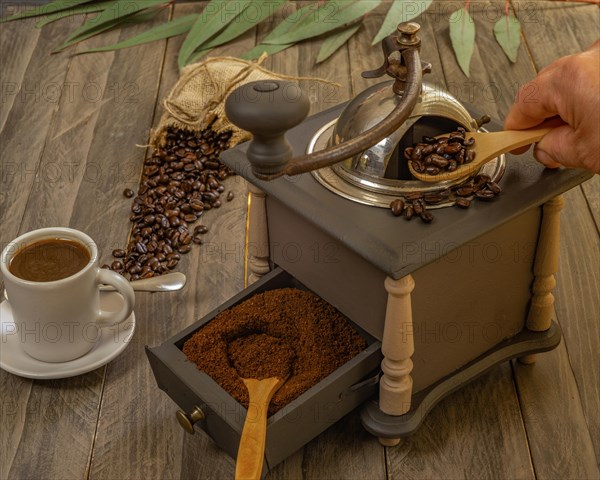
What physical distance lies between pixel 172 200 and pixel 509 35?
3.48 feet

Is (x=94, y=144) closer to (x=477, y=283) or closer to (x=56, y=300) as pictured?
(x=56, y=300)

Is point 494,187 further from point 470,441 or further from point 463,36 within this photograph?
point 463,36

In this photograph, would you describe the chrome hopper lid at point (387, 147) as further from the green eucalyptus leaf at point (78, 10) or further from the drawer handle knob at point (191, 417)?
the green eucalyptus leaf at point (78, 10)

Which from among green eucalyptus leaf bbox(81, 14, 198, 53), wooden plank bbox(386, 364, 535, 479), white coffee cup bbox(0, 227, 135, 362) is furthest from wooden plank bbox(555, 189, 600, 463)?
green eucalyptus leaf bbox(81, 14, 198, 53)

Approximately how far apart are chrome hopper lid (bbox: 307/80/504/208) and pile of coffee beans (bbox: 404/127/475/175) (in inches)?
0.8

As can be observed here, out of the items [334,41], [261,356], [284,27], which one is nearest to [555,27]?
[334,41]

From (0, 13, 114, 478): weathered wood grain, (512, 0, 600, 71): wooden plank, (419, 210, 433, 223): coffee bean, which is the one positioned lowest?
(0, 13, 114, 478): weathered wood grain

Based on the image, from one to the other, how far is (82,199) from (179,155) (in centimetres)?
23

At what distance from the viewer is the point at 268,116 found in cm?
98

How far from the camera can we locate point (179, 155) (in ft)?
6.50

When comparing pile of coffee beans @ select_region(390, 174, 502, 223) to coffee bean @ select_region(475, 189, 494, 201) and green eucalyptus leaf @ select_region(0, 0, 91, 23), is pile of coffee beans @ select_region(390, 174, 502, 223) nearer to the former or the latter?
coffee bean @ select_region(475, 189, 494, 201)

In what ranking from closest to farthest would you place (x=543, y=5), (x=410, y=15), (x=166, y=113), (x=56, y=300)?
(x=56, y=300)
(x=166, y=113)
(x=410, y=15)
(x=543, y=5)

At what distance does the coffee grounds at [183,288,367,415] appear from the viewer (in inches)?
50.9

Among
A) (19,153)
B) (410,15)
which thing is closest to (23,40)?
(19,153)
